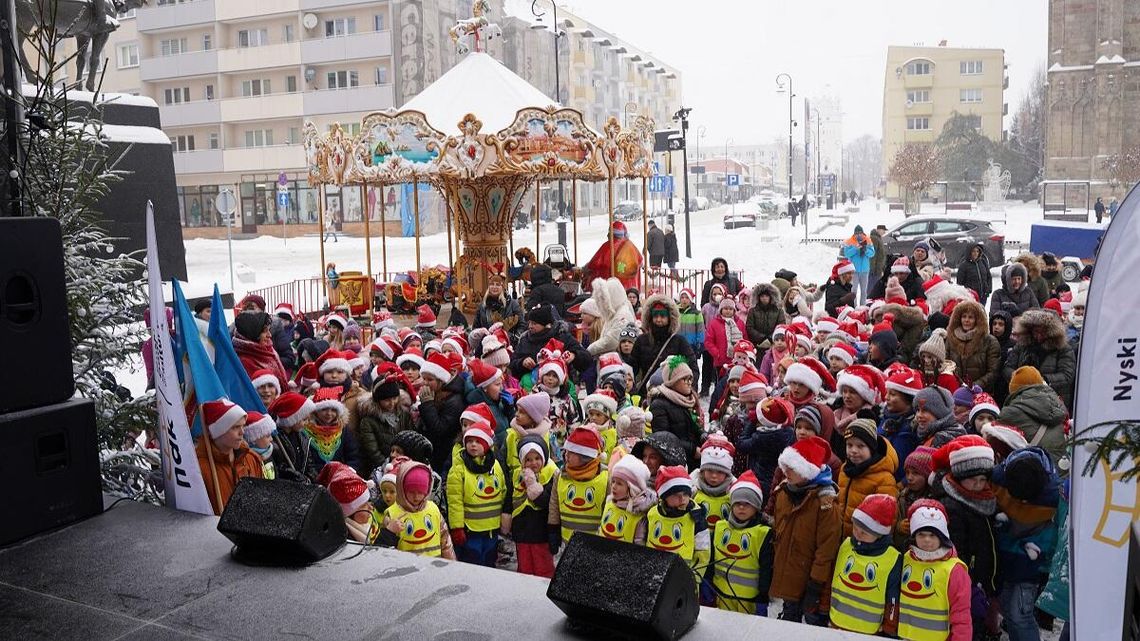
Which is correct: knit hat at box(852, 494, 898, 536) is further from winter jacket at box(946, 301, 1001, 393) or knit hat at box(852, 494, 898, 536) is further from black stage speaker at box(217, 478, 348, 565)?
winter jacket at box(946, 301, 1001, 393)

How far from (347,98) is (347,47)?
256cm

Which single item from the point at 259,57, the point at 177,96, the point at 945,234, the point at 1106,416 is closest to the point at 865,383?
the point at 1106,416

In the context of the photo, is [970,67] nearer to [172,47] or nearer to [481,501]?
[172,47]

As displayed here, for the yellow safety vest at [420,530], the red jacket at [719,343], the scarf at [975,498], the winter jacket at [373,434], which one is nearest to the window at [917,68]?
the red jacket at [719,343]

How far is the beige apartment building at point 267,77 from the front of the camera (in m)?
49.1

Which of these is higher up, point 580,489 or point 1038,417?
point 1038,417

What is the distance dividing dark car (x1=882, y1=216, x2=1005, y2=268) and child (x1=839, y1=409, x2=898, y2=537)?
70.1ft

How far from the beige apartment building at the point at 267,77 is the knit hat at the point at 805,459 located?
4516cm

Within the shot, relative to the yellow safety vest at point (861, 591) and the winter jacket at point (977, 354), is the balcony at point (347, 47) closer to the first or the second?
the winter jacket at point (977, 354)

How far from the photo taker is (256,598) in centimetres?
370

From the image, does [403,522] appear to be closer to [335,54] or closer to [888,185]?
[335,54]

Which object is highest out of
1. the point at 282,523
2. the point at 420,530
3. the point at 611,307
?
the point at 611,307

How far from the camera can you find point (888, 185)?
239 feet

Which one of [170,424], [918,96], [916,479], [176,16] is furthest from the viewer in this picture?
[918,96]
